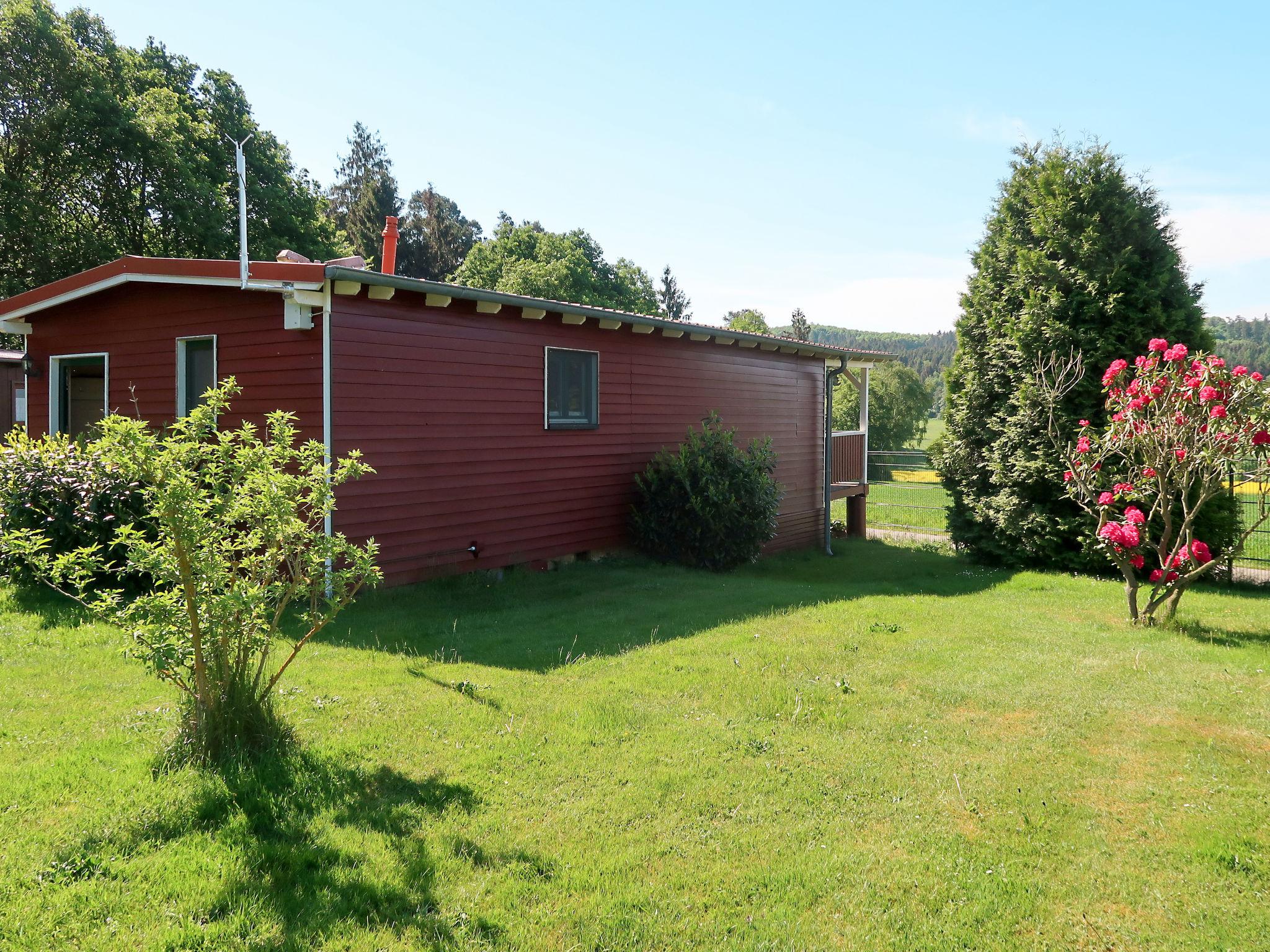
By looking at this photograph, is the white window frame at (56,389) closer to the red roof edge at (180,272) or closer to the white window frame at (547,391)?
the red roof edge at (180,272)

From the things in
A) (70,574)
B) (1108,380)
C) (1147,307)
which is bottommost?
(70,574)

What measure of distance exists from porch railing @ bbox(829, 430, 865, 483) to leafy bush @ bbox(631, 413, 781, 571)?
483cm

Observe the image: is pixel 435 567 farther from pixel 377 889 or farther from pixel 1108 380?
pixel 1108 380

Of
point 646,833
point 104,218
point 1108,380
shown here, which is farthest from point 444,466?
point 104,218

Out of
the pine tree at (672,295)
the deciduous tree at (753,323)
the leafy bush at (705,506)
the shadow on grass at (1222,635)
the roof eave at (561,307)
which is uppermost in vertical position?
the pine tree at (672,295)

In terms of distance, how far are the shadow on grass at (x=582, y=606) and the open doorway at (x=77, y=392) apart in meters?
4.75

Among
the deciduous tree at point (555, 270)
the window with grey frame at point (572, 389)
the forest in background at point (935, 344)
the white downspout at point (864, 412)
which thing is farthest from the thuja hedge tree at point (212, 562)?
the forest in background at point (935, 344)

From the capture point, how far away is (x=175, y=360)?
342 inches

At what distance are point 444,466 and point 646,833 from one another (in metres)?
5.87

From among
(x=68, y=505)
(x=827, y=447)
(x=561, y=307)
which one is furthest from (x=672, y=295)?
(x=68, y=505)

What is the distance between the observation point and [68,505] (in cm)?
741

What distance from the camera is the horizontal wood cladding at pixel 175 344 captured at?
7.76m

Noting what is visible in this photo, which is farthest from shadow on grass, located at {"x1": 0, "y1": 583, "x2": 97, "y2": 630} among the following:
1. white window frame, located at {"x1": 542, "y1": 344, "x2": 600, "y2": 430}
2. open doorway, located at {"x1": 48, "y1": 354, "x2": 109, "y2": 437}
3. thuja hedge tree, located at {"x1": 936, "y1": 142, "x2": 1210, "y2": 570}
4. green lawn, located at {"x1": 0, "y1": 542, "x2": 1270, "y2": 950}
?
thuja hedge tree, located at {"x1": 936, "y1": 142, "x2": 1210, "y2": 570}

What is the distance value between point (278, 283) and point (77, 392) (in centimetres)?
548
